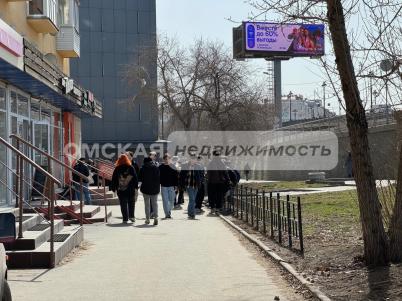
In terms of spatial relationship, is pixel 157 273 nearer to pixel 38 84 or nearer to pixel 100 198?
pixel 38 84

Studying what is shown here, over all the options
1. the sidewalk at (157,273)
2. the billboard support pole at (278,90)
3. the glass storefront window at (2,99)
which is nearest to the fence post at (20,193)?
the sidewalk at (157,273)

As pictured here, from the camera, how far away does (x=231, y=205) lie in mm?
18438

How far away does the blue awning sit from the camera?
14655 mm

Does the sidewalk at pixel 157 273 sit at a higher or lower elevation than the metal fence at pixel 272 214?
lower

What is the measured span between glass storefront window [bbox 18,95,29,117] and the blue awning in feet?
0.86

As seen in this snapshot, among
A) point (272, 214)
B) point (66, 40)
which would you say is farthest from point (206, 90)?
point (272, 214)

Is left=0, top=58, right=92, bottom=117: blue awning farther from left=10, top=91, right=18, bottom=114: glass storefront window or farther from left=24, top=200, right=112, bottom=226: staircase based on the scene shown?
left=24, top=200, right=112, bottom=226: staircase

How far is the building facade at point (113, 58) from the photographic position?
53625mm

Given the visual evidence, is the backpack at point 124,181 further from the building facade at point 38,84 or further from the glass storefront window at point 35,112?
the glass storefront window at point 35,112

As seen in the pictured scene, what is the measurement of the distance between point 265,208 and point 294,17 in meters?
5.28

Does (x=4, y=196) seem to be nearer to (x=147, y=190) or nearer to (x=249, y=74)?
(x=147, y=190)

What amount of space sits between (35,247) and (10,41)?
A: 565cm

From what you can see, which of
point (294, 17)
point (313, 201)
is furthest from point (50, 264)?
point (313, 201)

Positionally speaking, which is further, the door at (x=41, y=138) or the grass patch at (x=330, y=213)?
the door at (x=41, y=138)
